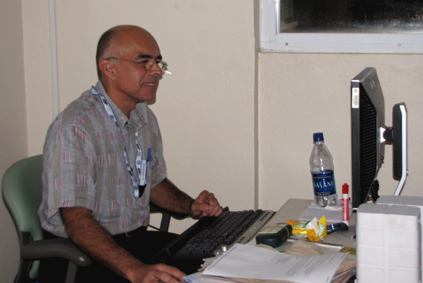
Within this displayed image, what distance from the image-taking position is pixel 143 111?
1988 mm

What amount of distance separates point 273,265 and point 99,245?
0.59m

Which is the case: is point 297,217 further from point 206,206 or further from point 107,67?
point 107,67

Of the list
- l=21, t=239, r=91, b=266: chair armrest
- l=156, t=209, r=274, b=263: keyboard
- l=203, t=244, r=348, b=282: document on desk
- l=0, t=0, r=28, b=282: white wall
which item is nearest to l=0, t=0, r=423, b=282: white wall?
l=0, t=0, r=28, b=282: white wall

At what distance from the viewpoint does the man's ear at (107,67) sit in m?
1.77

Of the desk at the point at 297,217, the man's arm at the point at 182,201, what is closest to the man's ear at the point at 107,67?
the man's arm at the point at 182,201

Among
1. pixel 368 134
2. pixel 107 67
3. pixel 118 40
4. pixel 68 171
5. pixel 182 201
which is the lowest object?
pixel 182 201

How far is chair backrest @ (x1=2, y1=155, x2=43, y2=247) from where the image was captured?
154 centimetres

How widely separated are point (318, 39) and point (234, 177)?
0.79 m

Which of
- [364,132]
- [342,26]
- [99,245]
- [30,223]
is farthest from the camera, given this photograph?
[342,26]

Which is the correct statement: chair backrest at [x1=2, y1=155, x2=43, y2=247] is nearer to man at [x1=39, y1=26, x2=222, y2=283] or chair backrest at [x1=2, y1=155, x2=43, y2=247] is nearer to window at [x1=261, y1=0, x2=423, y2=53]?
man at [x1=39, y1=26, x2=222, y2=283]

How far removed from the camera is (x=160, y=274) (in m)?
1.12

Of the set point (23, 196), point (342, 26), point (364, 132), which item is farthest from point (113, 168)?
point (342, 26)

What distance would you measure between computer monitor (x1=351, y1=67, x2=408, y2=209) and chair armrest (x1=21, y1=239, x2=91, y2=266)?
788 mm

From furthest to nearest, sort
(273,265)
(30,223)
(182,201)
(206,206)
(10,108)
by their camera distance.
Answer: (10,108) < (182,201) < (206,206) < (30,223) < (273,265)
